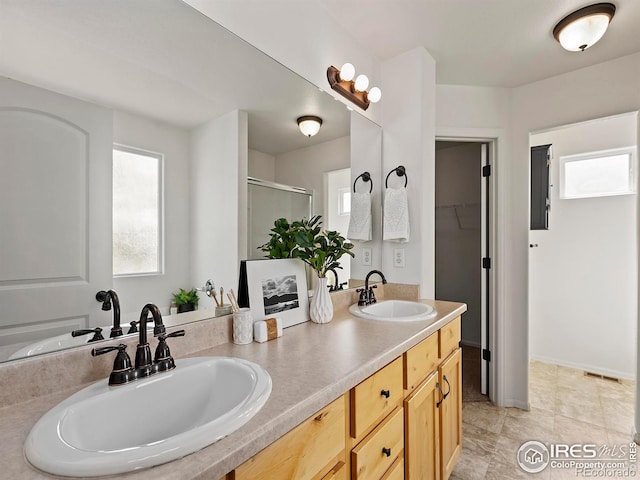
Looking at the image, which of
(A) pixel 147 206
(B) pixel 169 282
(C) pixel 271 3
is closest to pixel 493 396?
(B) pixel 169 282

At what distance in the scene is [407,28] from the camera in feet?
6.13

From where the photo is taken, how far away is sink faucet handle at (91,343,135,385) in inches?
31.0

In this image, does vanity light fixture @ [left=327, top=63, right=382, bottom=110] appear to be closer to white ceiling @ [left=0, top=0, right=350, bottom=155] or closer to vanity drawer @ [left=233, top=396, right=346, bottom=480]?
white ceiling @ [left=0, top=0, right=350, bottom=155]

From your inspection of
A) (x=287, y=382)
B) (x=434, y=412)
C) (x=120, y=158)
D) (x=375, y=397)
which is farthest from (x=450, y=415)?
(x=120, y=158)

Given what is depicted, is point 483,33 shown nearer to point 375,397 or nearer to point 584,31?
point 584,31

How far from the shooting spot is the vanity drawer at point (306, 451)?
0.64 meters

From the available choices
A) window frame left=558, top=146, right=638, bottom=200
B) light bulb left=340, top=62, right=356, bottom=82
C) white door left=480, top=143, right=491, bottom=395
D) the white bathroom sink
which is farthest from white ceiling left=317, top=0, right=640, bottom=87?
the white bathroom sink

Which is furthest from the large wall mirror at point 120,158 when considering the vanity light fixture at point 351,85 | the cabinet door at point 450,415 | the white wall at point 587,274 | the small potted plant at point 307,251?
the white wall at point 587,274

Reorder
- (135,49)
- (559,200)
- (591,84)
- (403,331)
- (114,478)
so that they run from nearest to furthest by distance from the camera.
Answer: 1. (114,478)
2. (135,49)
3. (403,331)
4. (591,84)
5. (559,200)

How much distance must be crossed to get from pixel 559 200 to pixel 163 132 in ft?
11.5

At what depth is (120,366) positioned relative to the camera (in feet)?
2.65

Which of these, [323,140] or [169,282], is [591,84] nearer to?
[323,140]

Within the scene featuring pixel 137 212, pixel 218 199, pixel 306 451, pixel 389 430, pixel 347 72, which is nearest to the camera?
pixel 306 451

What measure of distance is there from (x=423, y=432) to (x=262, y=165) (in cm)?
131
